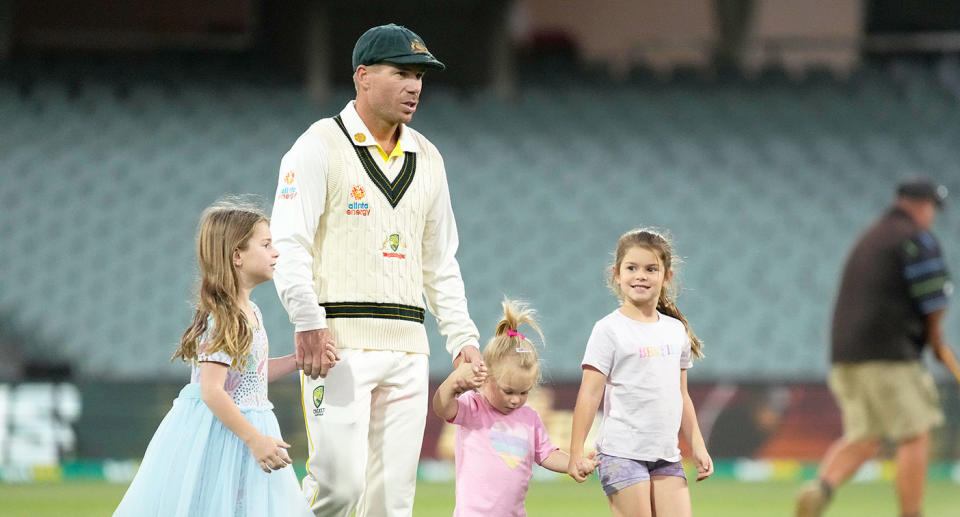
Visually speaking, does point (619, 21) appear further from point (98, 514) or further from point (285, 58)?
point (98, 514)

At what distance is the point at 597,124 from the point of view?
52.6 ft

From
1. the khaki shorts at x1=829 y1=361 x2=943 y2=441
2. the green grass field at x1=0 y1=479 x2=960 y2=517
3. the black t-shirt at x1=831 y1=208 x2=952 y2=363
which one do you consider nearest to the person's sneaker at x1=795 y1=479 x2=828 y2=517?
the khaki shorts at x1=829 y1=361 x2=943 y2=441

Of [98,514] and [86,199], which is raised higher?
[86,199]

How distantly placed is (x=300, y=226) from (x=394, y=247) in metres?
0.40

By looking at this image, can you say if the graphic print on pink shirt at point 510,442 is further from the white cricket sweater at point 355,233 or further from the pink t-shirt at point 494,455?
the white cricket sweater at point 355,233

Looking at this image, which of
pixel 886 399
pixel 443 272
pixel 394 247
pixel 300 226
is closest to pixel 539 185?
pixel 886 399

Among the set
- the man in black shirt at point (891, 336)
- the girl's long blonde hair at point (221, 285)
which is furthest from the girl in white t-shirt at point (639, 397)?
the man in black shirt at point (891, 336)

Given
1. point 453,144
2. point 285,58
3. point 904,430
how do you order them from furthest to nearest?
point 285,58 < point 453,144 < point 904,430

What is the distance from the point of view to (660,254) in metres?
4.69

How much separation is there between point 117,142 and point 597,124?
6.30 metres

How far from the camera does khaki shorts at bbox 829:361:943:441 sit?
23.0ft

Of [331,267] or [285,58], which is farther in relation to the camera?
[285,58]

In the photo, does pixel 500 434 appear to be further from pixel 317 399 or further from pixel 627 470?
pixel 317 399

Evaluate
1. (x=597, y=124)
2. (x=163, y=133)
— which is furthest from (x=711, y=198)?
(x=163, y=133)
